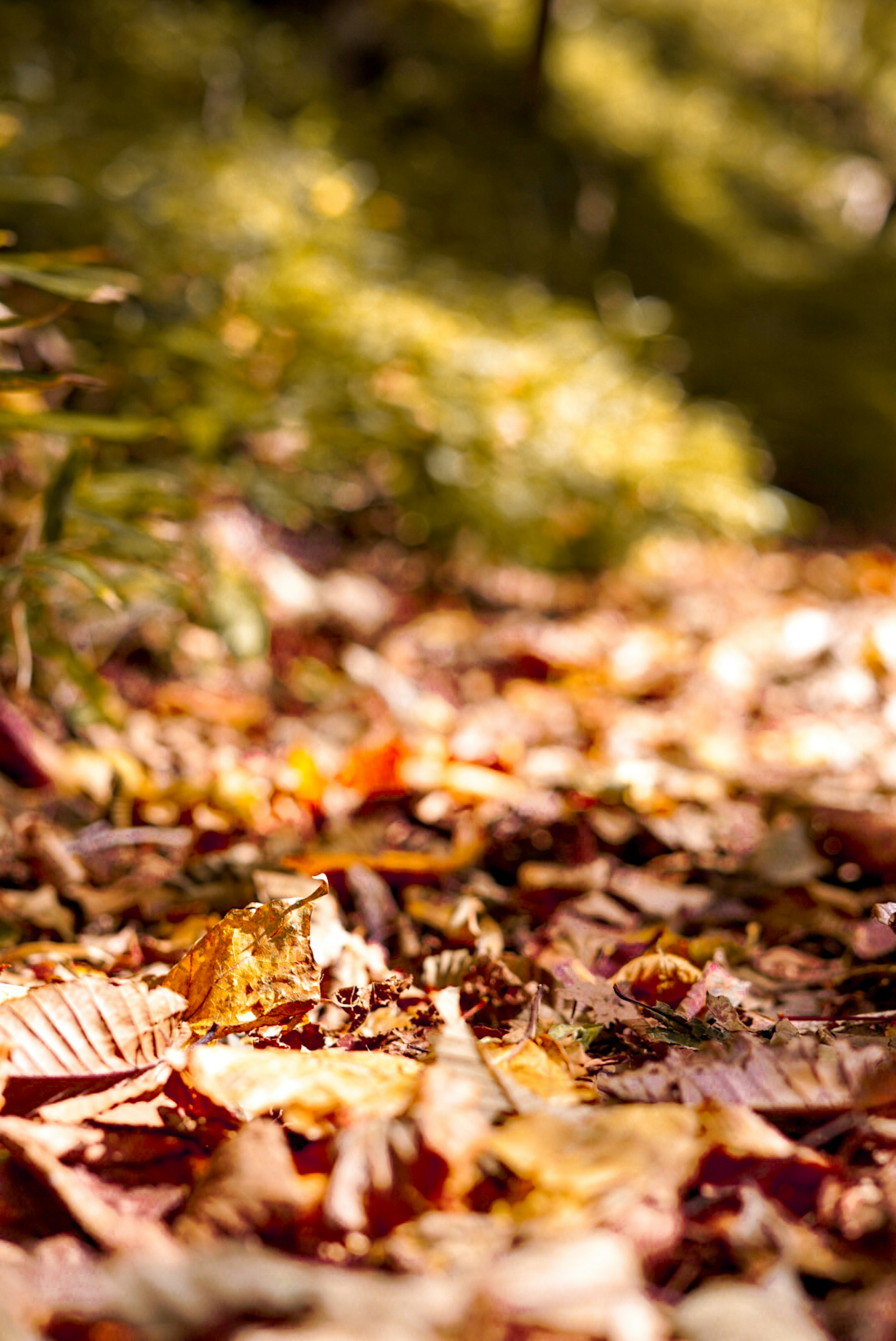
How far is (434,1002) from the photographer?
104cm

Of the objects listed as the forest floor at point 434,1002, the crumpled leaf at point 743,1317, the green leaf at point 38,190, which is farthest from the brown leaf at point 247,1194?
the green leaf at point 38,190

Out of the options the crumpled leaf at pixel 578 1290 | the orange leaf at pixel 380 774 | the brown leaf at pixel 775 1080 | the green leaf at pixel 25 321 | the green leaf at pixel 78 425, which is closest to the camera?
the crumpled leaf at pixel 578 1290

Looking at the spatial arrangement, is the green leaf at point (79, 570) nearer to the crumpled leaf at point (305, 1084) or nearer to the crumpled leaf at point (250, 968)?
the crumpled leaf at point (250, 968)

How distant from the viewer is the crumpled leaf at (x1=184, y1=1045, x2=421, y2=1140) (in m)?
0.81

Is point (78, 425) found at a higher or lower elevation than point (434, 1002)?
higher

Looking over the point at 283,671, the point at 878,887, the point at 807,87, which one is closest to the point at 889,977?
the point at 878,887

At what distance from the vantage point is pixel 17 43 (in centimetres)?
364

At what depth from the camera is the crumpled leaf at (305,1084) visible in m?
0.81

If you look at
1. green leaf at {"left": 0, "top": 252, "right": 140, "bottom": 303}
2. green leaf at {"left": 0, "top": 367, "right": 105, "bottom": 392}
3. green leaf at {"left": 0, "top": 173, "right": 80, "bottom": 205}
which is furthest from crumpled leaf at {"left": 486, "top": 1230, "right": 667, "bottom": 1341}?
green leaf at {"left": 0, "top": 173, "right": 80, "bottom": 205}

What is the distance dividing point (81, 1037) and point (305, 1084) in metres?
0.20

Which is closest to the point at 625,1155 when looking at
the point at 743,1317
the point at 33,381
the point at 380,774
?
the point at 743,1317

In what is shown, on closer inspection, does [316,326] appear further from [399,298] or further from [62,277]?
Result: [62,277]

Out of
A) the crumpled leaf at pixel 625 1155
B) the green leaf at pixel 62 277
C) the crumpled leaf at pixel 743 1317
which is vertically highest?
the green leaf at pixel 62 277

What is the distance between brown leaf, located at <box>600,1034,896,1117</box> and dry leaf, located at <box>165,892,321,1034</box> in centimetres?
30
